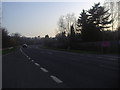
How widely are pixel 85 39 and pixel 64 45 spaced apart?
1780cm

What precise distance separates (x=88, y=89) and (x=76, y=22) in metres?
104

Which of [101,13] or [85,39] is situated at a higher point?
[101,13]

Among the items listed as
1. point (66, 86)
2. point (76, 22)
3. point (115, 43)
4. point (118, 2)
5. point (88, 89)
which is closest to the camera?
point (88, 89)

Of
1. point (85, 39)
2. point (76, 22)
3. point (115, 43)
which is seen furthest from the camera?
point (76, 22)

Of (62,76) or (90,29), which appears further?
(90,29)

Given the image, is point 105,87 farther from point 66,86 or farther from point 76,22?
point 76,22

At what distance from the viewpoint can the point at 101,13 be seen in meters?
90.2

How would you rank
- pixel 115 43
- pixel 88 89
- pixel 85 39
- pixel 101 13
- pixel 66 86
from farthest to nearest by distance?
pixel 101 13, pixel 85 39, pixel 115 43, pixel 66 86, pixel 88 89

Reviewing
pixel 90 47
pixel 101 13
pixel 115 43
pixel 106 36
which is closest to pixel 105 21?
pixel 101 13

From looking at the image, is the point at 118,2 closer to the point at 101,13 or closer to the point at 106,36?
the point at 106,36

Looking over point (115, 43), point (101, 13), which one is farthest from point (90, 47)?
point (101, 13)

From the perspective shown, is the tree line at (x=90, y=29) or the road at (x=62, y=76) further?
the tree line at (x=90, y=29)

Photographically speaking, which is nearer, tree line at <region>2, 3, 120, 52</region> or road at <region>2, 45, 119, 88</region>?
road at <region>2, 45, 119, 88</region>

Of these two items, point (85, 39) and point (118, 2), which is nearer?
point (118, 2)
